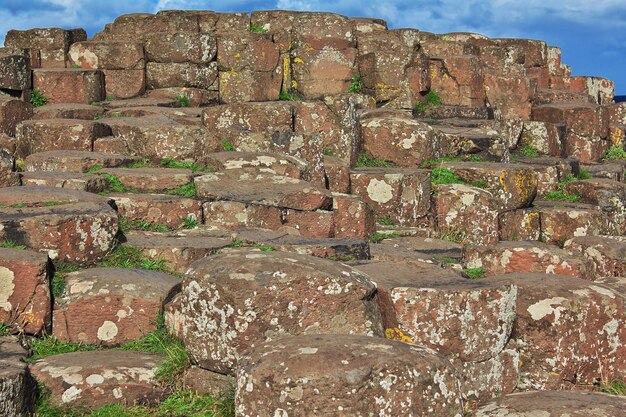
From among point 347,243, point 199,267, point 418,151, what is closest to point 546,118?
point 418,151

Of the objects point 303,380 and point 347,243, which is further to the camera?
point 347,243

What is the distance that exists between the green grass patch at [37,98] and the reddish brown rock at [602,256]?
29.2 feet

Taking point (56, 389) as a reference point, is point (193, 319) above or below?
above

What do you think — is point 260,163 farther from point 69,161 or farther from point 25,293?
point 25,293

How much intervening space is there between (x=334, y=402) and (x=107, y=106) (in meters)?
11.7

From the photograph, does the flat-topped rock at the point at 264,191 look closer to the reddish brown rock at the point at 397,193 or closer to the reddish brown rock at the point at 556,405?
the reddish brown rock at the point at 397,193

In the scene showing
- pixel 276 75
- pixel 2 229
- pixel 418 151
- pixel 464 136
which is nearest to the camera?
pixel 2 229

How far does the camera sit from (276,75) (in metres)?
18.0

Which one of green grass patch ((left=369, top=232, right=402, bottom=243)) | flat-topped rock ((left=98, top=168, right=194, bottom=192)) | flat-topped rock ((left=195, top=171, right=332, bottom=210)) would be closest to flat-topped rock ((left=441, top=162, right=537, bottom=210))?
green grass patch ((left=369, top=232, right=402, bottom=243))

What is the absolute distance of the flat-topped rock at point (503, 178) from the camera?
14094 mm

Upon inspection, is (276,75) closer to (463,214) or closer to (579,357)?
(463,214)

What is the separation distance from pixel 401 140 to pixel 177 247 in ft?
21.8

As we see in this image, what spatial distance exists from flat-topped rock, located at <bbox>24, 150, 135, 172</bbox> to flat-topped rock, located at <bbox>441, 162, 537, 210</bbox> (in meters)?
4.95

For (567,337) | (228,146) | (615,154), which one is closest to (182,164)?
(228,146)
